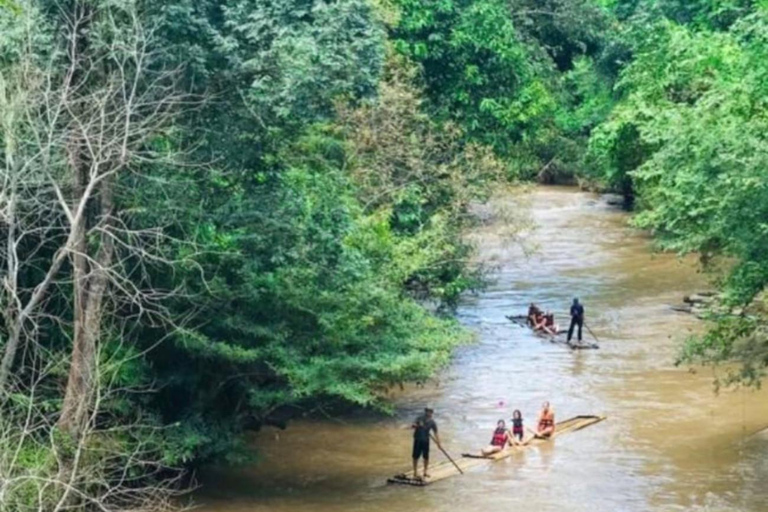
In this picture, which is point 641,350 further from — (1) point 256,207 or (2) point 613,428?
(1) point 256,207

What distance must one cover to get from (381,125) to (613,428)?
749cm

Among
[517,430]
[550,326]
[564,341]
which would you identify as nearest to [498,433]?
[517,430]

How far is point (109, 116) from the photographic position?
18.2 m

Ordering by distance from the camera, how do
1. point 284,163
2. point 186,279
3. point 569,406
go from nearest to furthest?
point 186,279 → point 284,163 → point 569,406

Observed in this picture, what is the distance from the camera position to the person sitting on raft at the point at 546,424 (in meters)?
23.7

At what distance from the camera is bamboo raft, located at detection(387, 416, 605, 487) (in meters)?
21.1

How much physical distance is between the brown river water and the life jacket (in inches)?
16.7

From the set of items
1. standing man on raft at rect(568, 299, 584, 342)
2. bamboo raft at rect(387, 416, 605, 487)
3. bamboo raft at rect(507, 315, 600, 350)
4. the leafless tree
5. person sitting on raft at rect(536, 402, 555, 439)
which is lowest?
bamboo raft at rect(387, 416, 605, 487)

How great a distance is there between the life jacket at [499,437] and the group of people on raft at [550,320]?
25.4ft

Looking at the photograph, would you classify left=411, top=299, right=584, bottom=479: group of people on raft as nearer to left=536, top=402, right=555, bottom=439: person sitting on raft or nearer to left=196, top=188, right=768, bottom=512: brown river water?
left=536, top=402, right=555, bottom=439: person sitting on raft

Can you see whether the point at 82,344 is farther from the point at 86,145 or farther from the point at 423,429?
the point at 423,429

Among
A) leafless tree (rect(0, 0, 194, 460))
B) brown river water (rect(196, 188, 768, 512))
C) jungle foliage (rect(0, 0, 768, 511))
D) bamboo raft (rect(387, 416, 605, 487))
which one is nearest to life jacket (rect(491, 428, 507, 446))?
bamboo raft (rect(387, 416, 605, 487))

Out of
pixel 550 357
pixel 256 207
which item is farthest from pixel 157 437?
pixel 550 357

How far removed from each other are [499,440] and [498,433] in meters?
0.11
